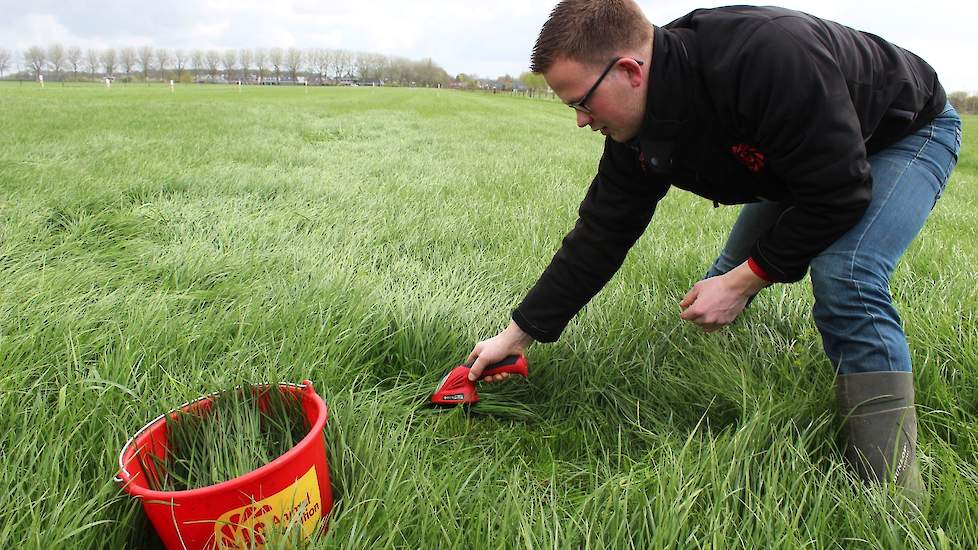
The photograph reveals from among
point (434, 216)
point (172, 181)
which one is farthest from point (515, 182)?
point (172, 181)

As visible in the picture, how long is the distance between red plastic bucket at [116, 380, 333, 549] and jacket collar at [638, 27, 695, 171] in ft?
3.32

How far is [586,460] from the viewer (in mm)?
1509

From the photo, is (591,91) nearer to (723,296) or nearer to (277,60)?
(723,296)

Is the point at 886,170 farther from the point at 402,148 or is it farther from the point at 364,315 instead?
the point at 402,148

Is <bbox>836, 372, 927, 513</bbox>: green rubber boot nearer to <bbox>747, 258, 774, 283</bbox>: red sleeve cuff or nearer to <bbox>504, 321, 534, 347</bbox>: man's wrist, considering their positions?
<bbox>747, 258, 774, 283</bbox>: red sleeve cuff

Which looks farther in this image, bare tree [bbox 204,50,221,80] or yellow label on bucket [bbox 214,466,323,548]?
bare tree [bbox 204,50,221,80]

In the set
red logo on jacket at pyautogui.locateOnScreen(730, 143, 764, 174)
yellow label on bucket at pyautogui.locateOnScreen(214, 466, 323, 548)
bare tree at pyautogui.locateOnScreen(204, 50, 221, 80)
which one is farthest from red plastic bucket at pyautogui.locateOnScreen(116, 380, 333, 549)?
bare tree at pyautogui.locateOnScreen(204, 50, 221, 80)

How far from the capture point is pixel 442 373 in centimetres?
182

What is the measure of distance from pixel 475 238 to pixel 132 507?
2.31m

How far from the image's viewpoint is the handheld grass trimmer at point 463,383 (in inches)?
64.6

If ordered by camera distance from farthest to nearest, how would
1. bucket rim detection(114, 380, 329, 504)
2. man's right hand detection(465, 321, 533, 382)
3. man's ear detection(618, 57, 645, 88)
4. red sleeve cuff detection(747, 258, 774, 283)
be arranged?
man's right hand detection(465, 321, 533, 382) < red sleeve cuff detection(747, 258, 774, 283) < man's ear detection(618, 57, 645, 88) < bucket rim detection(114, 380, 329, 504)

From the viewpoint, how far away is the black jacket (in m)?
1.20

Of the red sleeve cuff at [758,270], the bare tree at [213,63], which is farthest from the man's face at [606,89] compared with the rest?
the bare tree at [213,63]

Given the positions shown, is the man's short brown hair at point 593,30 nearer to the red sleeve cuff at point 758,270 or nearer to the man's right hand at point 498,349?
the red sleeve cuff at point 758,270
